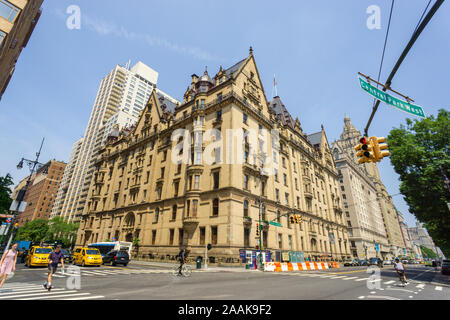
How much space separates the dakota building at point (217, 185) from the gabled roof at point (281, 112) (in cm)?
34

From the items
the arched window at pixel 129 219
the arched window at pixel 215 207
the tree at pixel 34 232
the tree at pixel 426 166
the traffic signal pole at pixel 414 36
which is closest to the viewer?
the traffic signal pole at pixel 414 36

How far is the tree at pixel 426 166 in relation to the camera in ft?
71.4

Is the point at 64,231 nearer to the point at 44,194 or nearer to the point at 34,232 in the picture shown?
the point at 34,232

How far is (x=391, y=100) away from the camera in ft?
25.9

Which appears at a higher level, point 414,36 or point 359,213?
point 359,213

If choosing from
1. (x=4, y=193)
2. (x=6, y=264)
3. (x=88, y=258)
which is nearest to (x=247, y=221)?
(x=88, y=258)

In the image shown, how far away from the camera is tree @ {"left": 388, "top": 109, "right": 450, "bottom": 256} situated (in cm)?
2175

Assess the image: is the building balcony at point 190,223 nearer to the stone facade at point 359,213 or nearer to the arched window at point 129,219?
the arched window at point 129,219

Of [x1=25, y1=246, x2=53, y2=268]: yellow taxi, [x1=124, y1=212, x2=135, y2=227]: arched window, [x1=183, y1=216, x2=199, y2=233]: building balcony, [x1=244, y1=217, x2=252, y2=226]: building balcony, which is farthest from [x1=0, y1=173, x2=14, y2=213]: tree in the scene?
[x1=244, y1=217, x2=252, y2=226]: building balcony

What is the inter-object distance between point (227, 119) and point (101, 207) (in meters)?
38.9

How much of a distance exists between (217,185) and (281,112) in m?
30.6

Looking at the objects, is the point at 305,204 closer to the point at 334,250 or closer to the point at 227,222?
the point at 334,250

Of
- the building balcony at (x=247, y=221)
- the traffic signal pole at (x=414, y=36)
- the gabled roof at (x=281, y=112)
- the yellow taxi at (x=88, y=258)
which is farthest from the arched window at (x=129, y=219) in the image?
the traffic signal pole at (x=414, y=36)

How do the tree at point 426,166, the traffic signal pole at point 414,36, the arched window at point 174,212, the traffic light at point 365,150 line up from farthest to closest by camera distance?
the arched window at point 174,212 → the tree at point 426,166 → the traffic light at point 365,150 → the traffic signal pole at point 414,36
